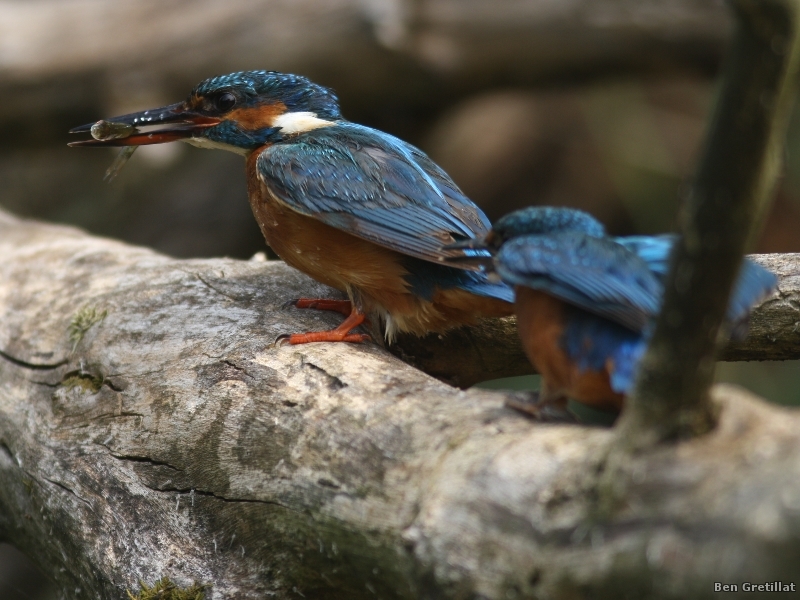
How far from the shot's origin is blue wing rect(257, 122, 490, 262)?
272 cm

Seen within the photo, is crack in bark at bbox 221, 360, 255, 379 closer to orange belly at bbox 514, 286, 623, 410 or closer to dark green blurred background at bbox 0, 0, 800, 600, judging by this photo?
orange belly at bbox 514, 286, 623, 410

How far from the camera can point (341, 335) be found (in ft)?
8.78

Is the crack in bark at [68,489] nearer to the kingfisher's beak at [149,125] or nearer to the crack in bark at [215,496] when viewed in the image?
the crack in bark at [215,496]

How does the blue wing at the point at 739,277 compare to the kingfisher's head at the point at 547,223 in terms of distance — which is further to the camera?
the kingfisher's head at the point at 547,223

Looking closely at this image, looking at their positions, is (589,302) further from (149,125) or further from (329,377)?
(149,125)

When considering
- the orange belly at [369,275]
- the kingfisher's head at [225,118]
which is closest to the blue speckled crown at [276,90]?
the kingfisher's head at [225,118]

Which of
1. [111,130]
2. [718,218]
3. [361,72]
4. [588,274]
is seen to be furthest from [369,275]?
[361,72]

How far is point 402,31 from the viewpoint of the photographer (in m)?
5.37

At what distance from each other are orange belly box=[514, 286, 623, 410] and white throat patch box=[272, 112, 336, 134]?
1482 mm

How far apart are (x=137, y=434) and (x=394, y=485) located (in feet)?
3.12

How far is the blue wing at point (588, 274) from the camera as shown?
72.4 inches

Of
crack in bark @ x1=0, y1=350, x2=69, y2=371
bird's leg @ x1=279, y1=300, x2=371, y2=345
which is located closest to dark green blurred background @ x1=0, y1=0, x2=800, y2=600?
crack in bark @ x1=0, y1=350, x2=69, y2=371

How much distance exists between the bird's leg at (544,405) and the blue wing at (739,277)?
36cm

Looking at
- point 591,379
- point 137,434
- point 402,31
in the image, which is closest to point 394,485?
point 591,379
